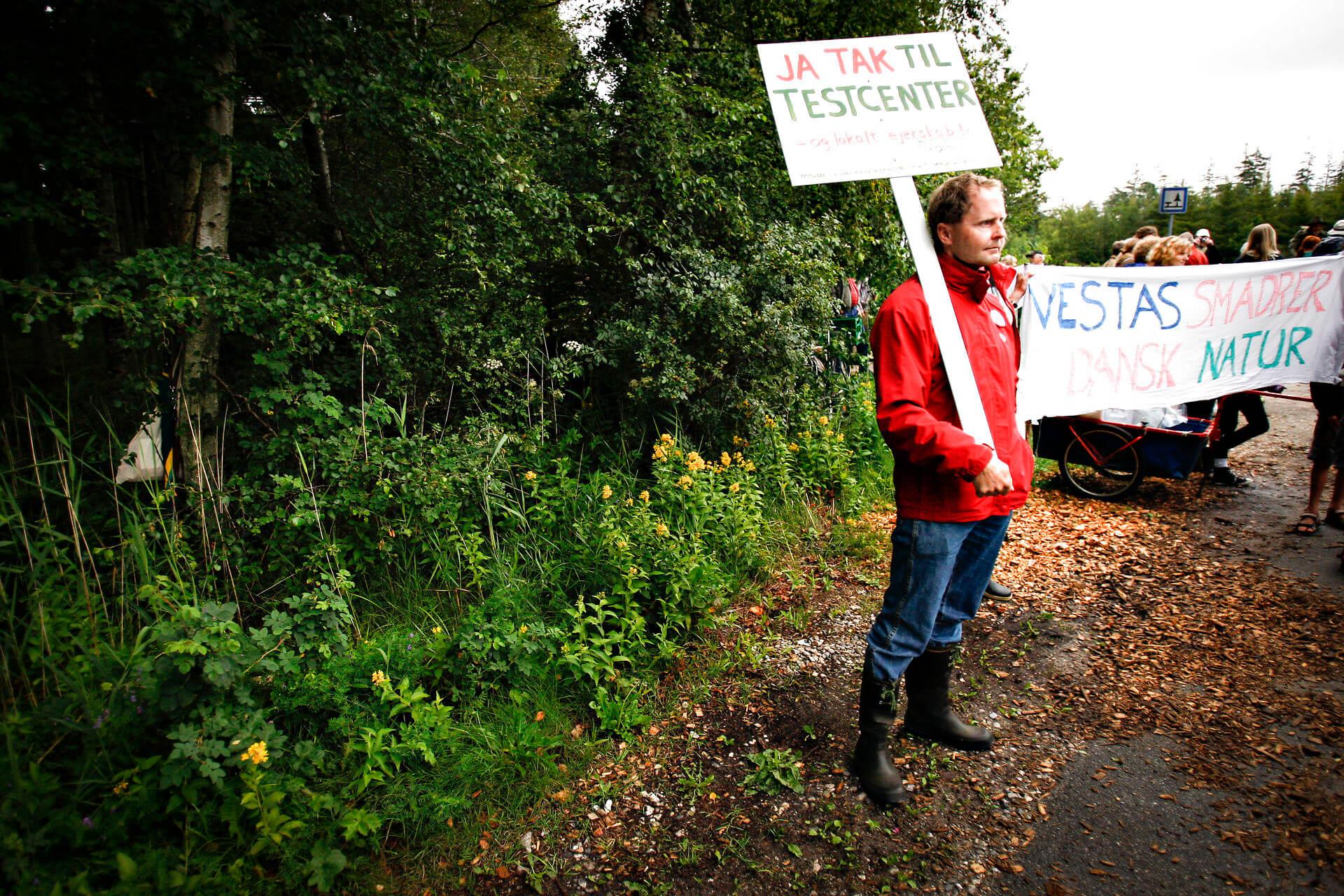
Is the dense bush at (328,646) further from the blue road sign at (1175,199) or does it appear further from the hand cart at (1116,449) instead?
the blue road sign at (1175,199)

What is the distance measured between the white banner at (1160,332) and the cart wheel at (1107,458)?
0.96ft

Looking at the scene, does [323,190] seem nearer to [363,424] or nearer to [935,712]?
[363,424]

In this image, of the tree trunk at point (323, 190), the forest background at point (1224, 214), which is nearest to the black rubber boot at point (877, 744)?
the tree trunk at point (323, 190)

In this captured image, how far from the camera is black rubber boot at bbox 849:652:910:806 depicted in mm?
2410

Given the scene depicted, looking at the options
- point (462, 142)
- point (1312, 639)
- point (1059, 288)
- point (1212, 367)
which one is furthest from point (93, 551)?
point (1212, 367)

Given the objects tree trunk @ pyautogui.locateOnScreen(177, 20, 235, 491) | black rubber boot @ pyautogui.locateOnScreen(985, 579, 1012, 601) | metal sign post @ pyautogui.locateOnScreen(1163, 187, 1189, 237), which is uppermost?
metal sign post @ pyautogui.locateOnScreen(1163, 187, 1189, 237)

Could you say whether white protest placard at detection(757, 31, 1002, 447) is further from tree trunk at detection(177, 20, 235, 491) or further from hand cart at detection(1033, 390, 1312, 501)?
hand cart at detection(1033, 390, 1312, 501)

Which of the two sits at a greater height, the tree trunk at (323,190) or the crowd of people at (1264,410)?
the tree trunk at (323,190)

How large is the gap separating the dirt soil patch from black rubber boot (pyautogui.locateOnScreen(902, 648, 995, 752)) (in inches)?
2.5

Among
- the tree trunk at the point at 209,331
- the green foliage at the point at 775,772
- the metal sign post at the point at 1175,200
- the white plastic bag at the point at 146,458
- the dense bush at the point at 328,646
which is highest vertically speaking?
the metal sign post at the point at 1175,200

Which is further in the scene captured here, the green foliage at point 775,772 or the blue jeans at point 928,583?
the green foliage at point 775,772

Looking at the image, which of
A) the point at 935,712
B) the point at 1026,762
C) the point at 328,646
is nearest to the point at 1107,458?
the point at 1026,762

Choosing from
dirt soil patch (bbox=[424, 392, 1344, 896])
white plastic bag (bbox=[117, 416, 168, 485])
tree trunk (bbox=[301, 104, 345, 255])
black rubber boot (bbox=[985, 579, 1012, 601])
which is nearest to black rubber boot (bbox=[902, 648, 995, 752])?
dirt soil patch (bbox=[424, 392, 1344, 896])

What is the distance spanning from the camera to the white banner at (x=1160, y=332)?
504cm
